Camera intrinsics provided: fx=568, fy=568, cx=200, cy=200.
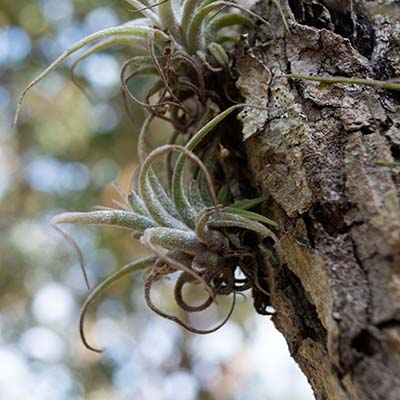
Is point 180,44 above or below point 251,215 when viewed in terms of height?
above

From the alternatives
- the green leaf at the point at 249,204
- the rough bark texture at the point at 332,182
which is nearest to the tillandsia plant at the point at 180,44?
the rough bark texture at the point at 332,182

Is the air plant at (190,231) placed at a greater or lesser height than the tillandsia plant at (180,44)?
lesser

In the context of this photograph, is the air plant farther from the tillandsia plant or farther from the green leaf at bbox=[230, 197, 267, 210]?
the tillandsia plant

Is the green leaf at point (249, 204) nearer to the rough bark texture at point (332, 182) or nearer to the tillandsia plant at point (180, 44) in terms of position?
the rough bark texture at point (332, 182)

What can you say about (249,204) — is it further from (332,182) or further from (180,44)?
(180,44)

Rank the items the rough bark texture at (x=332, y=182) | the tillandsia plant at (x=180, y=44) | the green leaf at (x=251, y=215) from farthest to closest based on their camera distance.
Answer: the tillandsia plant at (x=180, y=44) < the green leaf at (x=251, y=215) < the rough bark texture at (x=332, y=182)

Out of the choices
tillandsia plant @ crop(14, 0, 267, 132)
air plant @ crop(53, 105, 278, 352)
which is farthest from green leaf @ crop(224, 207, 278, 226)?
tillandsia plant @ crop(14, 0, 267, 132)

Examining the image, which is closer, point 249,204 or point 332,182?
point 332,182

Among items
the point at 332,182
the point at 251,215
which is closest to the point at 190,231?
the point at 251,215
